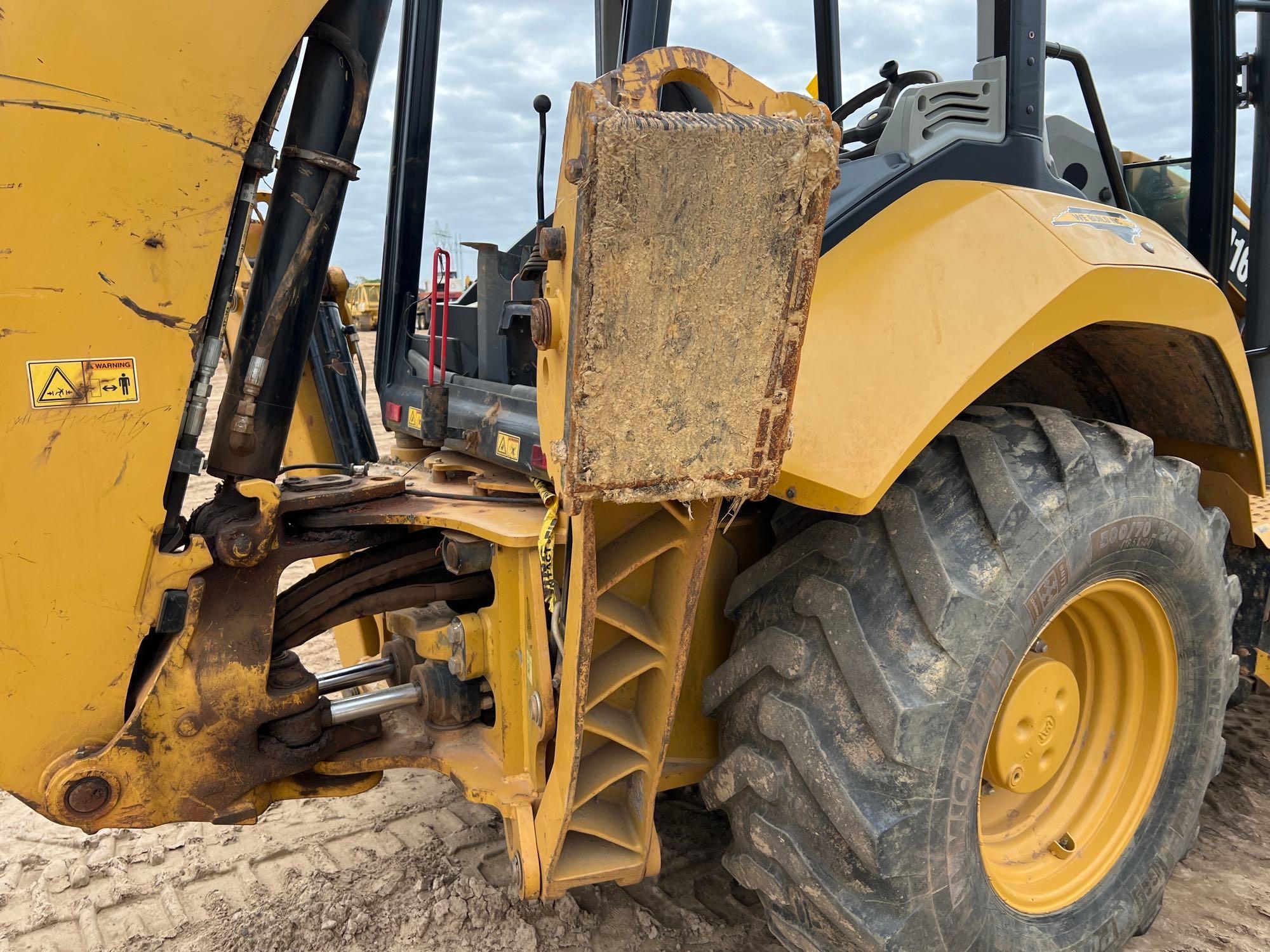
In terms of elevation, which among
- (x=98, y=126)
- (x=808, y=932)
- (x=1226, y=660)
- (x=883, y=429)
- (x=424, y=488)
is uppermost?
(x=98, y=126)

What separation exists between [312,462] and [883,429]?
195cm

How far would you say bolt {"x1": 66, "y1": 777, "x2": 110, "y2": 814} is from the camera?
157cm

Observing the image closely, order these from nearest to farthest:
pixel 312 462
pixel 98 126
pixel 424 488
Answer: pixel 98 126 → pixel 424 488 → pixel 312 462

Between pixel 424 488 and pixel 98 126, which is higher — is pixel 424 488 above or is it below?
below

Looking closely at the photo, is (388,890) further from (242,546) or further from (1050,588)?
(1050,588)

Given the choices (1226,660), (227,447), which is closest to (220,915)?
(227,447)

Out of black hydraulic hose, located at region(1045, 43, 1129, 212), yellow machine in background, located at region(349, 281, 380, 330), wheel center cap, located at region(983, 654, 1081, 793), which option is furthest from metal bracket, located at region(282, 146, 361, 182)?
yellow machine in background, located at region(349, 281, 380, 330)

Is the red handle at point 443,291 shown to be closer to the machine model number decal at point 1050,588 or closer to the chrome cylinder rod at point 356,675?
the chrome cylinder rod at point 356,675

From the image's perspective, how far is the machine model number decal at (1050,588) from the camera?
1715 millimetres

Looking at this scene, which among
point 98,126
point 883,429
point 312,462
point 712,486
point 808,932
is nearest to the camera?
point 712,486

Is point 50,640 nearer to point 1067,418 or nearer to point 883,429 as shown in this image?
point 883,429

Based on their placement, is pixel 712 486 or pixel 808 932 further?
pixel 808 932

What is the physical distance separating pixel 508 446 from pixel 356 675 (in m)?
0.64

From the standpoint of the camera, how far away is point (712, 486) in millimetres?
1266
